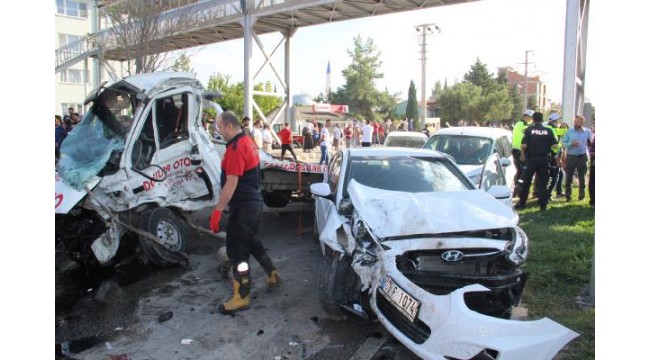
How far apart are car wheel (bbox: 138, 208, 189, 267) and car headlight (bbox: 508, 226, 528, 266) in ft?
12.7

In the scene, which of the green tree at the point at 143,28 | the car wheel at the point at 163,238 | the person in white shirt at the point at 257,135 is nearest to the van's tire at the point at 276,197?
the car wheel at the point at 163,238

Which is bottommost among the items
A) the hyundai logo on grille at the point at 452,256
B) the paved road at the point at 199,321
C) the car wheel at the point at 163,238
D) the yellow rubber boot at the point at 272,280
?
the paved road at the point at 199,321

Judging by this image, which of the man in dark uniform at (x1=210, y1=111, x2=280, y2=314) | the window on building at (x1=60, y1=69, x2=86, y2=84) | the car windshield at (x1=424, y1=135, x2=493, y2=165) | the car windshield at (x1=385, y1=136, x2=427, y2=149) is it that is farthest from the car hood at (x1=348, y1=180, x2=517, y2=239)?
A: the window on building at (x1=60, y1=69, x2=86, y2=84)

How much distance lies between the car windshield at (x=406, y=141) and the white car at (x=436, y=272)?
929 cm

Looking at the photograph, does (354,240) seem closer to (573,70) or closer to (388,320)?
(388,320)

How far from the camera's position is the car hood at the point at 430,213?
367 centimetres

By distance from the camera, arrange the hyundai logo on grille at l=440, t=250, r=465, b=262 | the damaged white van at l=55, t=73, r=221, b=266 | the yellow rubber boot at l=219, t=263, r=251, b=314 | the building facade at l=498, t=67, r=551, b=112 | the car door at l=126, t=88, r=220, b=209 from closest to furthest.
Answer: the hyundai logo on grille at l=440, t=250, r=465, b=262 → the yellow rubber boot at l=219, t=263, r=251, b=314 → the damaged white van at l=55, t=73, r=221, b=266 → the car door at l=126, t=88, r=220, b=209 → the building facade at l=498, t=67, r=551, b=112

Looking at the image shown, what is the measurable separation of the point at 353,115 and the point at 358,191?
6440 cm

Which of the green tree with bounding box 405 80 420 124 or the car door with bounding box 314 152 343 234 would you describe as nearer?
the car door with bounding box 314 152 343 234

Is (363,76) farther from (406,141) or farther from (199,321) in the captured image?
(199,321)

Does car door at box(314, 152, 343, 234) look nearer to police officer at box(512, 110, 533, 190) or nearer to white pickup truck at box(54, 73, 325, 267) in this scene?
white pickup truck at box(54, 73, 325, 267)

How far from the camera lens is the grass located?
3959 millimetres

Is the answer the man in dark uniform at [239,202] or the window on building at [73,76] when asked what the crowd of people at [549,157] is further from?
the window on building at [73,76]

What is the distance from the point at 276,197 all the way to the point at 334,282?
485 cm
